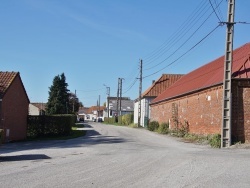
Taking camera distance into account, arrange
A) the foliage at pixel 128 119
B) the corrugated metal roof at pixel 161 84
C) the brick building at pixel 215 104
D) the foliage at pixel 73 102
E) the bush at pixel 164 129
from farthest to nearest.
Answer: the foliage at pixel 73 102, the foliage at pixel 128 119, the corrugated metal roof at pixel 161 84, the bush at pixel 164 129, the brick building at pixel 215 104

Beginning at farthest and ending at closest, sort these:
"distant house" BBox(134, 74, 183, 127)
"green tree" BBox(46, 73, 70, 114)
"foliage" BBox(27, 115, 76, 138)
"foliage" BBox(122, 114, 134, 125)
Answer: "green tree" BBox(46, 73, 70, 114) < "foliage" BBox(122, 114, 134, 125) < "distant house" BBox(134, 74, 183, 127) < "foliage" BBox(27, 115, 76, 138)

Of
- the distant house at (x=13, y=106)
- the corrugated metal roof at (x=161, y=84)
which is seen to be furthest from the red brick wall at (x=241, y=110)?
the corrugated metal roof at (x=161, y=84)

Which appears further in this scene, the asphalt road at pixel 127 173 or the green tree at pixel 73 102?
the green tree at pixel 73 102

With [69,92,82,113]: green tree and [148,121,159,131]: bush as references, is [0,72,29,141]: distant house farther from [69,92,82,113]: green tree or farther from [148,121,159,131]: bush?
[69,92,82,113]: green tree

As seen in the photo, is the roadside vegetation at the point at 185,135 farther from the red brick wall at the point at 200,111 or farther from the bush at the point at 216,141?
the red brick wall at the point at 200,111

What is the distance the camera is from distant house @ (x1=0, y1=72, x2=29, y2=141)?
27844mm

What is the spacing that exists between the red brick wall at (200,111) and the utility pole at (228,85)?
9.19 ft

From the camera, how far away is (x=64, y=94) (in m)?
76.4

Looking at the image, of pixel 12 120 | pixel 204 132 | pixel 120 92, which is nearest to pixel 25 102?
pixel 12 120

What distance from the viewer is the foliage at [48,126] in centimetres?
3400

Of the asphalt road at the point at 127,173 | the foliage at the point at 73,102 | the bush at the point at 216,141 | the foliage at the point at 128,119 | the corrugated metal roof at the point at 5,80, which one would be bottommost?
the asphalt road at the point at 127,173

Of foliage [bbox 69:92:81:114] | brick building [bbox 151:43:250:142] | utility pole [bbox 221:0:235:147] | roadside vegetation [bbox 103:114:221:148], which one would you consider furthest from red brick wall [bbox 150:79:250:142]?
foliage [bbox 69:92:81:114]

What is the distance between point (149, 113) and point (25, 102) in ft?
92.1

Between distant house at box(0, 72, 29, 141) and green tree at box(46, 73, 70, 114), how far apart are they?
41740mm
